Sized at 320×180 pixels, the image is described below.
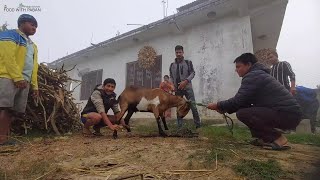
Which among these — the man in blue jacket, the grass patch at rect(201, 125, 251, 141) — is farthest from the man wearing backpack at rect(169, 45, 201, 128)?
the man in blue jacket

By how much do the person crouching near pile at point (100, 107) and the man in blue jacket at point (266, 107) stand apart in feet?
7.18

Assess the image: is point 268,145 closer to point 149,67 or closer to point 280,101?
point 280,101

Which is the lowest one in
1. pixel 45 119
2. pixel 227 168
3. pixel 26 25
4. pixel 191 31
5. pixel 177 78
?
pixel 227 168

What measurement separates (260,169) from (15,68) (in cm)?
352

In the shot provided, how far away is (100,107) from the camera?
4.79m

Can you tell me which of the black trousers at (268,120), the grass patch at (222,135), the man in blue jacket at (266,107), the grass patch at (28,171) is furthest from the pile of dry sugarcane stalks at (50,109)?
the black trousers at (268,120)

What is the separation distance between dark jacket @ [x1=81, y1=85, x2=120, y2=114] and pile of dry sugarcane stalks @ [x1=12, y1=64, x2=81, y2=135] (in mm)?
787

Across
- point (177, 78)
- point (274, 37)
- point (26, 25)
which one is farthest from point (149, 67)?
point (26, 25)

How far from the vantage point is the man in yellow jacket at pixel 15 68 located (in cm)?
396

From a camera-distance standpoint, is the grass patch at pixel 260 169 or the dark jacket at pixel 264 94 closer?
the grass patch at pixel 260 169

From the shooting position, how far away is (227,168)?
2.56m

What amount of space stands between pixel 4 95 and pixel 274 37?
34.1 ft

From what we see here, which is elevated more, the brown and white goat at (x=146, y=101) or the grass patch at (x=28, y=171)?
the brown and white goat at (x=146, y=101)

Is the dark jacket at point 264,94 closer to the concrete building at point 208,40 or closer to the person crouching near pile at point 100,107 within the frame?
the person crouching near pile at point 100,107
